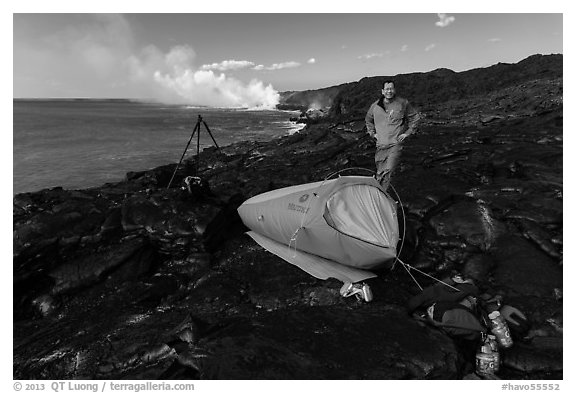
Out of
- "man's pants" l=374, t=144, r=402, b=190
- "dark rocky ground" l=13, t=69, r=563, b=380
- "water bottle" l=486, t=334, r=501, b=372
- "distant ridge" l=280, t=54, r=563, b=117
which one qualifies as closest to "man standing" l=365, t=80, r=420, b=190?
"man's pants" l=374, t=144, r=402, b=190

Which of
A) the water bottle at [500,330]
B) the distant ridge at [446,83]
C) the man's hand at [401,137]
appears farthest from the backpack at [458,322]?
the distant ridge at [446,83]

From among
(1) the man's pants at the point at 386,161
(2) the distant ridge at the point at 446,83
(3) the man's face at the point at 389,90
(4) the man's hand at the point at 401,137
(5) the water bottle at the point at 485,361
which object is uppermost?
(2) the distant ridge at the point at 446,83

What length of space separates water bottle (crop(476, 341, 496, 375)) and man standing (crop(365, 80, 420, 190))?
211 inches

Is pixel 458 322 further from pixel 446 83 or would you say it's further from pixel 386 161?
pixel 446 83

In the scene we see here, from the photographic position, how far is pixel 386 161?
978cm

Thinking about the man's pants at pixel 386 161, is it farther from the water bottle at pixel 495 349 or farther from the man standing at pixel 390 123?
the water bottle at pixel 495 349

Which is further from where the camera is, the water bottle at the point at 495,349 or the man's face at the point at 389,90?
the man's face at the point at 389,90

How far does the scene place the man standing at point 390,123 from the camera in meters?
8.98

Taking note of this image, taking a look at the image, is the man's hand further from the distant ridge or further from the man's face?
the distant ridge

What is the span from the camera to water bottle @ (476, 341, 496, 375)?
16.5ft

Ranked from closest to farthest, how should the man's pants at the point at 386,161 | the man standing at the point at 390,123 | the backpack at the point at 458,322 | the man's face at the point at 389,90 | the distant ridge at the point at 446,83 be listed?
1. the backpack at the point at 458,322
2. the man's face at the point at 389,90
3. the man standing at the point at 390,123
4. the man's pants at the point at 386,161
5. the distant ridge at the point at 446,83

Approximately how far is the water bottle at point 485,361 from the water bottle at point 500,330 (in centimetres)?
35

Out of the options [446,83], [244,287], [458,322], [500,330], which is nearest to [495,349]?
[500,330]

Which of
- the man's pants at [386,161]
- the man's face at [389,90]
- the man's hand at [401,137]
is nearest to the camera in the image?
the man's face at [389,90]
